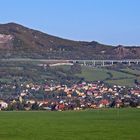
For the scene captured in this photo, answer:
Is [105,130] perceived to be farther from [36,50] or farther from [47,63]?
[36,50]

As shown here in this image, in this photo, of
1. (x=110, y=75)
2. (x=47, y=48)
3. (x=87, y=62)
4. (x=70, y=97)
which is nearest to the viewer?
(x=70, y=97)

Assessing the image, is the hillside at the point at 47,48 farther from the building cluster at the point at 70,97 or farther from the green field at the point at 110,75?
the building cluster at the point at 70,97

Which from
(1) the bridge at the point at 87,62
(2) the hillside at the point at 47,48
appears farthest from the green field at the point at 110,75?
(2) the hillside at the point at 47,48

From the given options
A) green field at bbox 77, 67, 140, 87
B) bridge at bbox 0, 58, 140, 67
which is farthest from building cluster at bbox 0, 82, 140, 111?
bridge at bbox 0, 58, 140, 67

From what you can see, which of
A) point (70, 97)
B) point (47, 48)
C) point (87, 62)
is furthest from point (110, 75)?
point (47, 48)

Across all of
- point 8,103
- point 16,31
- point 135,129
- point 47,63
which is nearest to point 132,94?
point 8,103

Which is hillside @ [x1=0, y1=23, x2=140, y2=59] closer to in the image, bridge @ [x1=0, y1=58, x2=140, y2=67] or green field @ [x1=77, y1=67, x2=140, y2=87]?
bridge @ [x1=0, y1=58, x2=140, y2=67]

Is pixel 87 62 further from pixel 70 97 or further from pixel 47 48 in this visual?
pixel 70 97
